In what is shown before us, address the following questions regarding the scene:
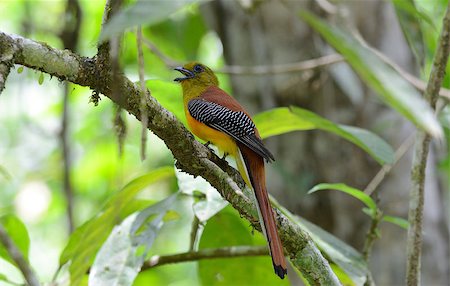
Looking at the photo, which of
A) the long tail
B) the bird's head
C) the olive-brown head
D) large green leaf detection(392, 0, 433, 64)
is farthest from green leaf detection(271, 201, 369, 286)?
the bird's head

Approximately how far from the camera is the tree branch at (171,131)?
205 centimetres

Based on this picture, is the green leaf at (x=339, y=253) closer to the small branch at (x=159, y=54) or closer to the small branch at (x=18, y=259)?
the small branch at (x=18, y=259)

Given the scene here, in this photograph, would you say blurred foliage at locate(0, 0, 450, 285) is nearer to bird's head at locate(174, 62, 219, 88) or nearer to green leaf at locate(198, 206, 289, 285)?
green leaf at locate(198, 206, 289, 285)

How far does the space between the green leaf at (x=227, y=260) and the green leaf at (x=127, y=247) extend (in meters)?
0.27

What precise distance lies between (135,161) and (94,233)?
14.7 ft

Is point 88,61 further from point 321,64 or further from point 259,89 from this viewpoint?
point 259,89

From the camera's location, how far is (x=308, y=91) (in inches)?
190

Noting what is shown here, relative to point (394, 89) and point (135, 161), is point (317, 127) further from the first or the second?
point (135, 161)

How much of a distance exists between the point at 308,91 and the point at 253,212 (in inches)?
90.8

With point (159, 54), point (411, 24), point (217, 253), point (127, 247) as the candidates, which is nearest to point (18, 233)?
point (127, 247)

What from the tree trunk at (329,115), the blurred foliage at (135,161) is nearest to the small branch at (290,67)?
the tree trunk at (329,115)

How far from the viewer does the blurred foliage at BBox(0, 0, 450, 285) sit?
278 centimetres

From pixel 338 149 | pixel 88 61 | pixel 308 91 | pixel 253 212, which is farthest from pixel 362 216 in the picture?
pixel 88 61

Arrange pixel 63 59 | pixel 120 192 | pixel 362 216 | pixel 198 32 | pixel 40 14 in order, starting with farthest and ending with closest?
pixel 40 14 < pixel 198 32 < pixel 362 216 < pixel 120 192 < pixel 63 59
